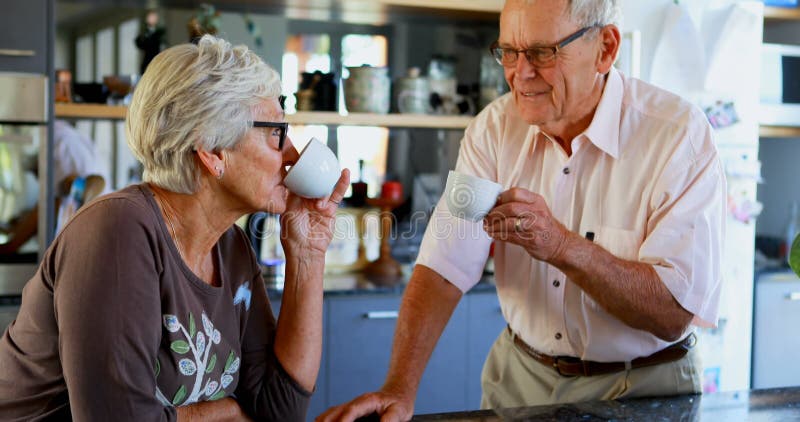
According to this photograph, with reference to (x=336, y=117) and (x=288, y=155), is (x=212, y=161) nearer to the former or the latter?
(x=288, y=155)

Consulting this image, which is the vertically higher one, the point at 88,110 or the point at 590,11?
the point at 590,11

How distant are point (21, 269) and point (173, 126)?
5.82 feet

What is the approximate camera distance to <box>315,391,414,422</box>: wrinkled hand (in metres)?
1.42

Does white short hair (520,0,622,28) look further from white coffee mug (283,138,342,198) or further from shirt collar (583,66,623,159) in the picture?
white coffee mug (283,138,342,198)

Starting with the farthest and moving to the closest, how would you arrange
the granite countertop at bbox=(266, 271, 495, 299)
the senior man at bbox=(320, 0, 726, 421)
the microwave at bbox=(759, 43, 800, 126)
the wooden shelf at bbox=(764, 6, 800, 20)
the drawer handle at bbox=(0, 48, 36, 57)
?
the wooden shelf at bbox=(764, 6, 800, 20)
the microwave at bbox=(759, 43, 800, 126)
the granite countertop at bbox=(266, 271, 495, 299)
the drawer handle at bbox=(0, 48, 36, 57)
the senior man at bbox=(320, 0, 726, 421)

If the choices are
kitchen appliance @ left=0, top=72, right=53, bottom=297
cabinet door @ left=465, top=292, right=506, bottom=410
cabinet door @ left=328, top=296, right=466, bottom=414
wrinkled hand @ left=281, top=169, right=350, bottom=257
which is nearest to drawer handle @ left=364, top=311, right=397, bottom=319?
cabinet door @ left=328, top=296, right=466, bottom=414

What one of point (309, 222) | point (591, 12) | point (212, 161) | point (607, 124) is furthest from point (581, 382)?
point (212, 161)

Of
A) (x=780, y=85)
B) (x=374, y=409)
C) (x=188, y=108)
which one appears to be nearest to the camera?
(x=188, y=108)

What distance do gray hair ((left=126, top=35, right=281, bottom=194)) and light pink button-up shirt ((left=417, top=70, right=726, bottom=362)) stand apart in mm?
618

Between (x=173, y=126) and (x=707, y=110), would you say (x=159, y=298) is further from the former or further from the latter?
(x=707, y=110)

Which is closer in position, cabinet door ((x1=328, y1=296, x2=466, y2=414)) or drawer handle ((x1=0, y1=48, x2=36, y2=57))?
drawer handle ((x1=0, y1=48, x2=36, y2=57))

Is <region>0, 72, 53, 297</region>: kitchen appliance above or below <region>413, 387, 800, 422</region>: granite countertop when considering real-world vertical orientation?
above

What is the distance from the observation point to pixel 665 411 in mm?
1444

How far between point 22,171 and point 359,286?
1215 mm
